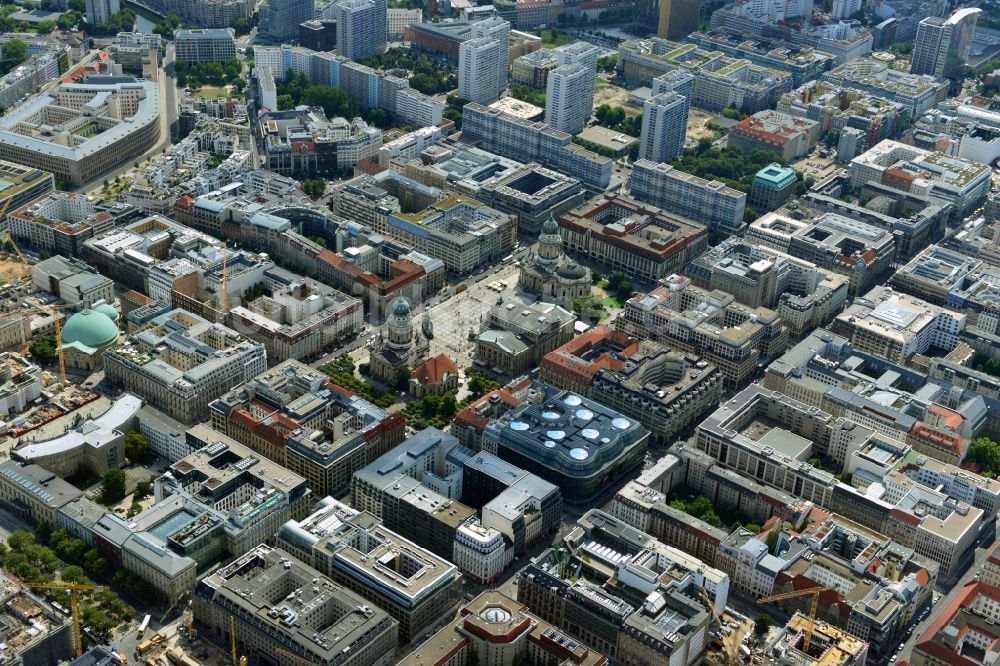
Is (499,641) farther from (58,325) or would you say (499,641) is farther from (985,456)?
(58,325)

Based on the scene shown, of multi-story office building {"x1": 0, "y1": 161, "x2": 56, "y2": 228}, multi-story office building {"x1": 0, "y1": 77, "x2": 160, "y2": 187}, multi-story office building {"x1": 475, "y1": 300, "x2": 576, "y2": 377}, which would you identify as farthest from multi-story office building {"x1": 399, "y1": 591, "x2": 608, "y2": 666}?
multi-story office building {"x1": 0, "y1": 77, "x2": 160, "y2": 187}

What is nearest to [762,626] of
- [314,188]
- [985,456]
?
[985,456]

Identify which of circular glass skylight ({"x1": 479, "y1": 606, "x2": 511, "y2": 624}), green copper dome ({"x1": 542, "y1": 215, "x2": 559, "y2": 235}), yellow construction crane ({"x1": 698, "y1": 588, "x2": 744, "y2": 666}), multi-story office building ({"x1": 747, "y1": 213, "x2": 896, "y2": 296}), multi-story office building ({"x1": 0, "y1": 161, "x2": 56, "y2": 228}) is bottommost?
yellow construction crane ({"x1": 698, "y1": 588, "x2": 744, "y2": 666})

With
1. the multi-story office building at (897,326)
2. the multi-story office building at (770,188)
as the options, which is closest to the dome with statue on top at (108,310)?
the multi-story office building at (897,326)

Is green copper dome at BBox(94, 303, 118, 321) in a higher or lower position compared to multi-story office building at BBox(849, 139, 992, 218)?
lower

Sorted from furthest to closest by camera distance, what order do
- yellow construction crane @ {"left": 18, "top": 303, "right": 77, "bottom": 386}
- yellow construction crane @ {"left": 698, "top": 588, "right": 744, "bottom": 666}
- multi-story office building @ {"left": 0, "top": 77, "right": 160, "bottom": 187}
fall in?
multi-story office building @ {"left": 0, "top": 77, "right": 160, "bottom": 187} < yellow construction crane @ {"left": 18, "top": 303, "right": 77, "bottom": 386} < yellow construction crane @ {"left": 698, "top": 588, "right": 744, "bottom": 666}

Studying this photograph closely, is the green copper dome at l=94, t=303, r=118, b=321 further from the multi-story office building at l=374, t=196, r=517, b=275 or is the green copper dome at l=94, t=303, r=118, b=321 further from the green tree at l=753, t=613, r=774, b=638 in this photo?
the green tree at l=753, t=613, r=774, b=638

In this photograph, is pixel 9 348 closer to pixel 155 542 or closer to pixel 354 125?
pixel 155 542

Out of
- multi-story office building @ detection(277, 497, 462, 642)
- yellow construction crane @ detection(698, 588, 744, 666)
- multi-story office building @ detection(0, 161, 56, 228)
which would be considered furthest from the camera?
multi-story office building @ detection(0, 161, 56, 228)

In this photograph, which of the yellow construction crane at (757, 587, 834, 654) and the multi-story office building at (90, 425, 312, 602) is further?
the yellow construction crane at (757, 587, 834, 654)
